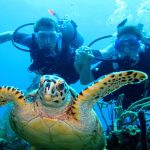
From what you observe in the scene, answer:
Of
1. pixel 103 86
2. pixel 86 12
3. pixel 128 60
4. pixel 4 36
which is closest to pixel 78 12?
pixel 86 12

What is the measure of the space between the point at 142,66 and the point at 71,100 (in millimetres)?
3155

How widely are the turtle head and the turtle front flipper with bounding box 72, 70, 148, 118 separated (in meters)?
0.21

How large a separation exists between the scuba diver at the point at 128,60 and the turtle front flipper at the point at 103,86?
90.8 inches

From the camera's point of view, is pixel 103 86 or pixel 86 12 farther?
pixel 86 12

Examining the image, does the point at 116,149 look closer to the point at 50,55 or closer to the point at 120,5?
the point at 50,55

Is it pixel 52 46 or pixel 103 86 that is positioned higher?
pixel 52 46

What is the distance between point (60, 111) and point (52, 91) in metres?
0.40

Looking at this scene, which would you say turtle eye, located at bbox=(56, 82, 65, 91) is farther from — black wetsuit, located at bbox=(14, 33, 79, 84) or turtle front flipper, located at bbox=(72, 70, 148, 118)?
black wetsuit, located at bbox=(14, 33, 79, 84)

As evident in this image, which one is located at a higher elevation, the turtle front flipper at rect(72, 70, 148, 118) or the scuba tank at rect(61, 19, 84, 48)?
the scuba tank at rect(61, 19, 84, 48)

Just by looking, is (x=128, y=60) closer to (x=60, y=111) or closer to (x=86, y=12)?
(x=60, y=111)

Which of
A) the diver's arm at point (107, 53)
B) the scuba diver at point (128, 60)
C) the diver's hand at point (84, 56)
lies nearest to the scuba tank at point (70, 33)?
the diver's arm at point (107, 53)

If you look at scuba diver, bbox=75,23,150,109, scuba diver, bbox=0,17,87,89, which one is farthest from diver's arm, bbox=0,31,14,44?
scuba diver, bbox=75,23,150,109

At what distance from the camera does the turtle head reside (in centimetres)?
289

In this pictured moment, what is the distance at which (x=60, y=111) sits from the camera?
321 centimetres
